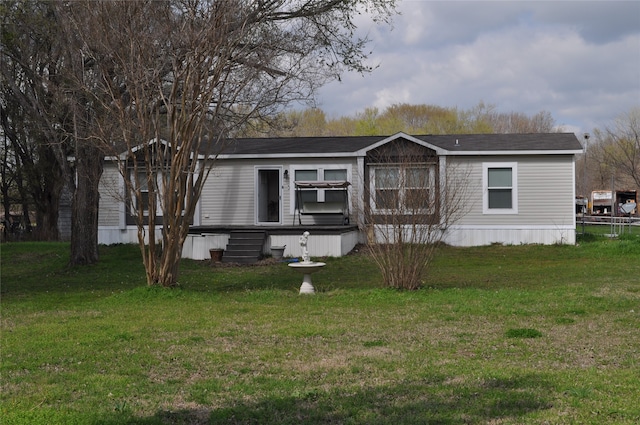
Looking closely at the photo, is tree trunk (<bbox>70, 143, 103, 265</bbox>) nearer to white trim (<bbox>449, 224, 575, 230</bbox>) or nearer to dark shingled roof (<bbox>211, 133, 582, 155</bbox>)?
dark shingled roof (<bbox>211, 133, 582, 155</bbox>)

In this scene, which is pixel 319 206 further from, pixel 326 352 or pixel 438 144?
pixel 326 352

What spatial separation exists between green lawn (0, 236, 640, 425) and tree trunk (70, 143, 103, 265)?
10.3 ft

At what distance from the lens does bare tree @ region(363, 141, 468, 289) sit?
11438 mm

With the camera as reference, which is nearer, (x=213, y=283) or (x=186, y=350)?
(x=186, y=350)

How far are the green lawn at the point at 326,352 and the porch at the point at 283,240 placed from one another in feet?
14.5

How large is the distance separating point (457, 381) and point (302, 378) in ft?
4.26

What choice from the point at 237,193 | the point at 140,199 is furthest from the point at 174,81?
the point at 237,193

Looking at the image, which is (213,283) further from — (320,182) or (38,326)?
(320,182)

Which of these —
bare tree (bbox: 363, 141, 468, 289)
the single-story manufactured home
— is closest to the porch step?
the single-story manufactured home

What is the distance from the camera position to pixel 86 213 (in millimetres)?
17328

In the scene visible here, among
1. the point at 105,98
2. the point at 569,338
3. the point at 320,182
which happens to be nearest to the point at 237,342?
the point at 569,338

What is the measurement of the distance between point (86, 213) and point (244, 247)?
13.1 ft

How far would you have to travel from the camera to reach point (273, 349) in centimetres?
738

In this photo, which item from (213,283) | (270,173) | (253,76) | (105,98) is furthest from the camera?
(270,173)
